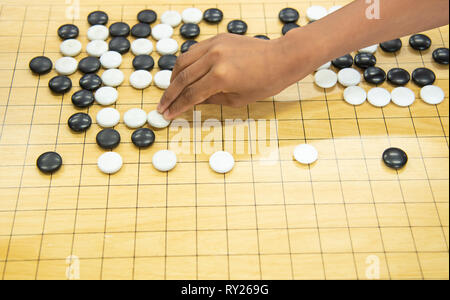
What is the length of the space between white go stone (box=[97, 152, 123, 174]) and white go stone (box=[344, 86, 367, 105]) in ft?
2.28

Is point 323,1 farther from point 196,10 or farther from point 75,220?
point 75,220

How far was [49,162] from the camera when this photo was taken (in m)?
1.20

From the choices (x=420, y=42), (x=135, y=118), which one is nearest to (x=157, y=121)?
(x=135, y=118)

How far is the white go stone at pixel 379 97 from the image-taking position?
1340 millimetres

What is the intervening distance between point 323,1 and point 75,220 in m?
1.15

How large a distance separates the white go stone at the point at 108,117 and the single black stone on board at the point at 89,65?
179mm

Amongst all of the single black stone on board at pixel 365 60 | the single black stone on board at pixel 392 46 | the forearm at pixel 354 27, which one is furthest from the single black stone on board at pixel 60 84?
the single black stone on board at pixel 392 46

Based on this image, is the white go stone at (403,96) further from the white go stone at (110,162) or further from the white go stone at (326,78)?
the white go stone at (110,162)

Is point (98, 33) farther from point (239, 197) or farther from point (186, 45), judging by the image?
point (239, 197)

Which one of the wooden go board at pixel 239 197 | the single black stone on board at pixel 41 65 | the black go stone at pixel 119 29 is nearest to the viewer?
the wooden go board at pixel 239 197

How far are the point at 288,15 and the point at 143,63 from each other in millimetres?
532

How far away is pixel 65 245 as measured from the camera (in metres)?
1.09

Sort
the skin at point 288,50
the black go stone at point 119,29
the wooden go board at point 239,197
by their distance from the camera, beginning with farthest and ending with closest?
1. the black go stone at point 119,29
2. the skin at point 288,50
3. the wooden go board at point 239,197

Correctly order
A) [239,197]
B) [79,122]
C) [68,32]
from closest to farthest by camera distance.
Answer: [239,197]
[79,122]
[68,32]
